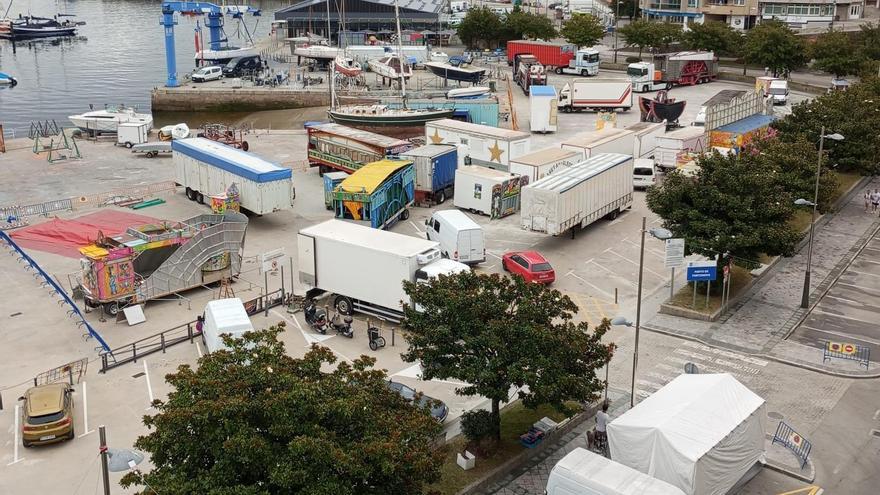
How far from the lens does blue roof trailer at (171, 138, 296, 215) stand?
42281mm

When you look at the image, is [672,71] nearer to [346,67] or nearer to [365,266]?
[346,67]

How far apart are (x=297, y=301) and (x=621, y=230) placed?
54.7 feet

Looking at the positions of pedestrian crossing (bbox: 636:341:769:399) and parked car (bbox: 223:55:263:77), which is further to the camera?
parked car (bbox: 223:55:263:77)

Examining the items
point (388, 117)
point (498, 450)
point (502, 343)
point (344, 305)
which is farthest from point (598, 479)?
point (388, 117)

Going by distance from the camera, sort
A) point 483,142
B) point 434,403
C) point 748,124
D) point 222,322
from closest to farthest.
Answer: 1. point 434,403
2. point 222,322
3. point 483,142
4. point 748,124

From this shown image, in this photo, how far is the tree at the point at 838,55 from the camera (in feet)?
265

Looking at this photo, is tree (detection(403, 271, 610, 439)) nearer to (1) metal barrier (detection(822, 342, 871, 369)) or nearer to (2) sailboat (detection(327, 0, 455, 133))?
(1) metal barrier (detection(822, 342, 871, 369))

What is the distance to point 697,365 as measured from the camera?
29.2 meters

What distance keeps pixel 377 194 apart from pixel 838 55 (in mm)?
57417

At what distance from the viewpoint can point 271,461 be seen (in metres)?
16.7

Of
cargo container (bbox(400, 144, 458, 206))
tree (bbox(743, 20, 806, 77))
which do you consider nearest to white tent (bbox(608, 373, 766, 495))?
cargo container (bbox(400, 144, 458, 206))

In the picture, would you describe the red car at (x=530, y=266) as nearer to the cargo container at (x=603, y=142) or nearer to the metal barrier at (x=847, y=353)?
the metal barrier at (x=847, y=353)

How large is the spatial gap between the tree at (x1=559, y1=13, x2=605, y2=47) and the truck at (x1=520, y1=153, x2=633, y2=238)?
59.3m

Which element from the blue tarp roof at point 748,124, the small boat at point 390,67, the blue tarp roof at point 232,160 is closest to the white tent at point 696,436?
the blue tarp roof at point 232,160
